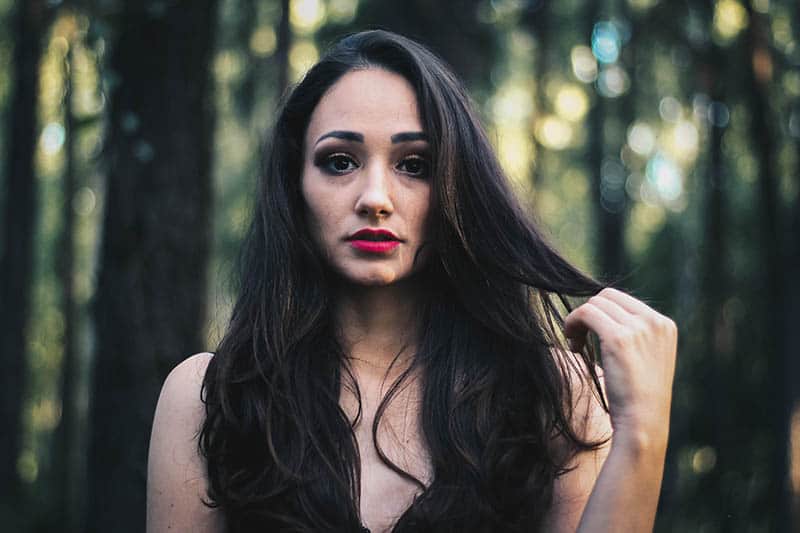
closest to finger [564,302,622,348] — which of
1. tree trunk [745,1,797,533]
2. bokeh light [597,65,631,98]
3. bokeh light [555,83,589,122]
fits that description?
tree trunk [745,1,797,533]

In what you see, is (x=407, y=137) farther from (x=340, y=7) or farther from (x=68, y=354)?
(x=68, y=354)

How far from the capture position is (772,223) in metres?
9.61

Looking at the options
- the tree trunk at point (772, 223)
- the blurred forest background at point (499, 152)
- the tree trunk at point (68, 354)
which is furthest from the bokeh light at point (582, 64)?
the tree trunk at point (68, 354)


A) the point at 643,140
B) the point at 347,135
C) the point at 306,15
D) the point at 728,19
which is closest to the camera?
the point at 347,135

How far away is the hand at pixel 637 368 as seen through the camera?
2.65 m

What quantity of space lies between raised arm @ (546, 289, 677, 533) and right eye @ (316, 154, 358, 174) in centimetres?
93

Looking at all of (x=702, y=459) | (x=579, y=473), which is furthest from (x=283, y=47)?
(x=702, y=459)

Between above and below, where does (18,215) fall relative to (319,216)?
below

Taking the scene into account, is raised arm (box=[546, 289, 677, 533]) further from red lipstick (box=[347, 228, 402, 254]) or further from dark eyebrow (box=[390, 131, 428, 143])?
dark eyebrow (box=[390, 131, 428, 143])

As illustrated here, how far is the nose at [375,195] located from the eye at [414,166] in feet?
0.30

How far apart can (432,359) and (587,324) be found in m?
0.64

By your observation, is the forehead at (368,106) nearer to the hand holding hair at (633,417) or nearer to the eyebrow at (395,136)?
the eyebrow at (395,136)

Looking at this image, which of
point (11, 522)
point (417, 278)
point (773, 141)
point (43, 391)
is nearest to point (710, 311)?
point (773, 141)

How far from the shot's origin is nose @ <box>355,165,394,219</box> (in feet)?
9.76
